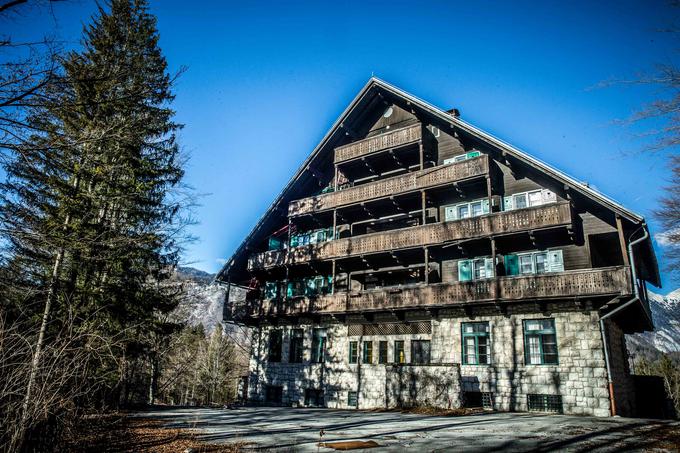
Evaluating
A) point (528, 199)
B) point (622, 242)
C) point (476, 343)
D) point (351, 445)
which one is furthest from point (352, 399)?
point (351, 445)

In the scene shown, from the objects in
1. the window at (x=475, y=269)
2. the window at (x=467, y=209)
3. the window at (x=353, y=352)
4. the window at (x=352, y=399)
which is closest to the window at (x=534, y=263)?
the window at (x=475, y=269)

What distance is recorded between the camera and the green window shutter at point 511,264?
2123 centimetres

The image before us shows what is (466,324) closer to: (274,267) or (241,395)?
(274,267)

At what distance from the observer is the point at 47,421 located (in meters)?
6.34

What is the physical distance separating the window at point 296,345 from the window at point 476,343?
1061cm

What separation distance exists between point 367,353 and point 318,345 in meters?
3.58

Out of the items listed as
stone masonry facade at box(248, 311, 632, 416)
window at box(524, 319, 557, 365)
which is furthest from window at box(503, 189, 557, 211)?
window at box(524, 319, 557, 365)

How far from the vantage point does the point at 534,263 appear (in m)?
20.9

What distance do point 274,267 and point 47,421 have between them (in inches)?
895

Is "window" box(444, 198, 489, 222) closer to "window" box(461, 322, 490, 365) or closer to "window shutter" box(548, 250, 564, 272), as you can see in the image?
"window shutter" box(548, 250, 564, 272)

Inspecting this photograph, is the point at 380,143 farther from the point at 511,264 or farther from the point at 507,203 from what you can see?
the point at 511,264

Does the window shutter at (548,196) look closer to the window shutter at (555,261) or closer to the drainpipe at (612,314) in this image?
the window shutter at (555,261)

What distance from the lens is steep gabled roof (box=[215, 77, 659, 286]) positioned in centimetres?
1900

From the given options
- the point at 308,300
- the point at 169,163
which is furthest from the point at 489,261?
the point at 169,163
